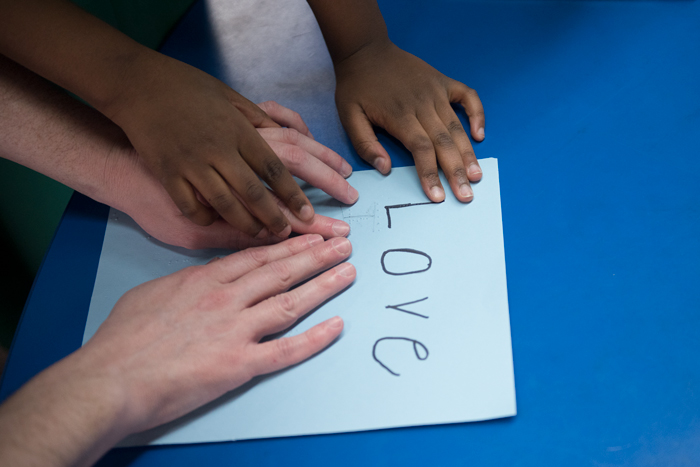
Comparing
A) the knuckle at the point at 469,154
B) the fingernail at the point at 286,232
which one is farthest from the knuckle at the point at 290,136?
the knuckle at the point at 469,154

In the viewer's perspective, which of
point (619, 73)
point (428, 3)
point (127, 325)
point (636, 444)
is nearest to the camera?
point (636, 444)

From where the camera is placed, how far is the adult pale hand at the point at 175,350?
1.54ft

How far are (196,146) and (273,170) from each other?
9 cm

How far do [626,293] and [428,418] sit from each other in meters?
0.24

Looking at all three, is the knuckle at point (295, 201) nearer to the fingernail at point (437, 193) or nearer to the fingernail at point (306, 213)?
the fingernail at point (306, 213)

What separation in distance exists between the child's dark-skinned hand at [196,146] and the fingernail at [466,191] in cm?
20

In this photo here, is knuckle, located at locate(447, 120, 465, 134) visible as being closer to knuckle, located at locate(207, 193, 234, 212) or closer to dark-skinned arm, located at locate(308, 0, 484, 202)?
dark-skinned arm, located at locate(308, 0, 484, 202)

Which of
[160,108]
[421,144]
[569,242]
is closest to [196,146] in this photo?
[160,108]

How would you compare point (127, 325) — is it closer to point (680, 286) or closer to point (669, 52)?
point (680, 286)

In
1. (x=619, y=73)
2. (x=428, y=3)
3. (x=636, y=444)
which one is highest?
(x=428, y=3)

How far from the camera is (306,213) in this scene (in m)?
0.60

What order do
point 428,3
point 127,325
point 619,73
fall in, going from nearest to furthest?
1. point 127,325
2. point 619,73
3. point 428,3

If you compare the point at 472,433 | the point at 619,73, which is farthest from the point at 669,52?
the point at 472,433

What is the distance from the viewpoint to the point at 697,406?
449mm
